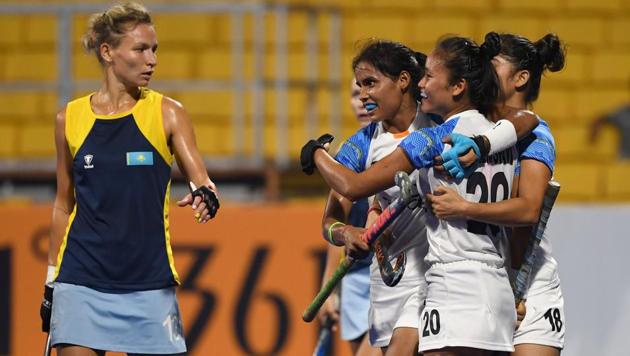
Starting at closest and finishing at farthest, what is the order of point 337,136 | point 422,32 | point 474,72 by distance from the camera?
point 474,72, point 337,136, point 422,32

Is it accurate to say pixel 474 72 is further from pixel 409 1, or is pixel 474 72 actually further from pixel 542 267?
pixel 409 1

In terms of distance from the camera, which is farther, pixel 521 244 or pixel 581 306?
pixel 581 306

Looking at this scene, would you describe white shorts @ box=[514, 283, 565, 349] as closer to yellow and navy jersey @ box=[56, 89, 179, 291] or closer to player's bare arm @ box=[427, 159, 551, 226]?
player's bare arm @ box=[427, 159, 551, 226]

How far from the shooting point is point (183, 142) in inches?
207

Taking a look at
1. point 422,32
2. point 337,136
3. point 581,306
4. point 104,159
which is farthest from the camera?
point 422,32

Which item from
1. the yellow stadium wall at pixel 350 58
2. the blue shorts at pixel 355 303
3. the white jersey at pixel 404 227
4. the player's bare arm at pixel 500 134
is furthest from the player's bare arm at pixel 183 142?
the yellow stadium wall at pixel 350 58

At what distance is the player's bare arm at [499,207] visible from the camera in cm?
461

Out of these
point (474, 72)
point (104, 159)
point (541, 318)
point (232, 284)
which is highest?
point (474, 72)

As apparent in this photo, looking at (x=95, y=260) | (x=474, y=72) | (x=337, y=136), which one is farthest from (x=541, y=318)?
(x=337, y=136)

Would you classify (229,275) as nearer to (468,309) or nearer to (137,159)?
(137,159)

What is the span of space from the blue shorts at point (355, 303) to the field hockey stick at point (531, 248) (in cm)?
177

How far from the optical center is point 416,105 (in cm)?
550

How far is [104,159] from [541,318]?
1.75 meters

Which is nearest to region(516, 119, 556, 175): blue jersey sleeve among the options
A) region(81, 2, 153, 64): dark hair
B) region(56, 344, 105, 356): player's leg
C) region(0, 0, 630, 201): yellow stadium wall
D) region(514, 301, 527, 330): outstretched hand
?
region(514, 301, 527, 330): outstretched hand
